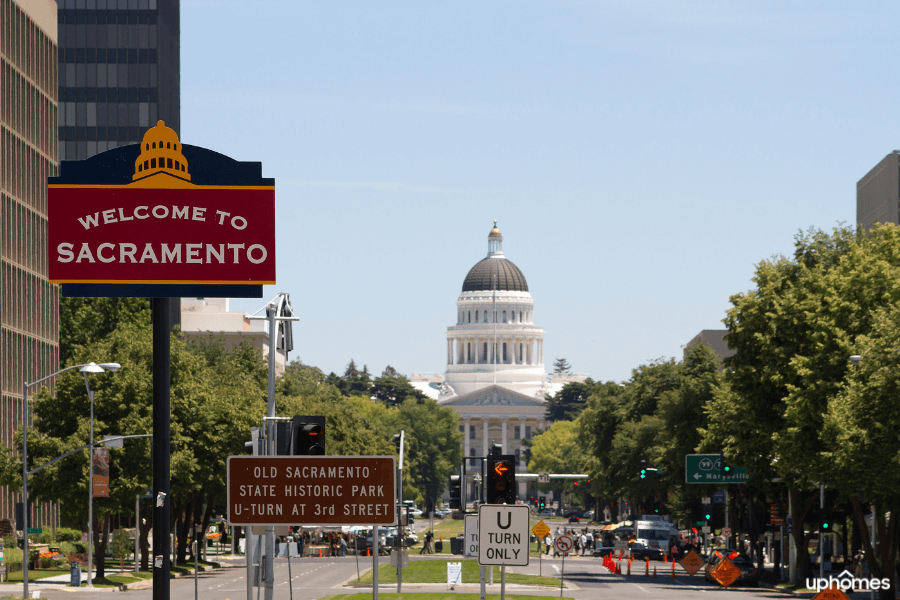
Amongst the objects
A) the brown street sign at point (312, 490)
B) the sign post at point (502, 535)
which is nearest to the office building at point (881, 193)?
the sign post at point (502, 535)

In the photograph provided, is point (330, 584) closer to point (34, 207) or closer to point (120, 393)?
point (120, 393)

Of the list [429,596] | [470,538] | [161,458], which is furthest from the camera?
[429,596]

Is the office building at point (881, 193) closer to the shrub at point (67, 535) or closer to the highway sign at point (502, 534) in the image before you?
the shrub at point (67, 535)

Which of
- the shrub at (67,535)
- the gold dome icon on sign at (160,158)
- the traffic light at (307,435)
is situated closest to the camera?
the gold dome icon on sign at (160,158)

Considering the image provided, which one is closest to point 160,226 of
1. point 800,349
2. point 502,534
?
point 502,534

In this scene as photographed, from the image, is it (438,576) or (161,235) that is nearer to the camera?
(161,235)

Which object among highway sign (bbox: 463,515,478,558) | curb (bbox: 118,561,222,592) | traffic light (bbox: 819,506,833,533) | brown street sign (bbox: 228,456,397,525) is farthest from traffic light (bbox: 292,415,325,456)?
curb (bbox: 118,561,222,592)

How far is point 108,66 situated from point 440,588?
7230 cm

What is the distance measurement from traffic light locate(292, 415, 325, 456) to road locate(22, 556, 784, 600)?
982 inches

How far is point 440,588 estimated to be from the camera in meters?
55.3

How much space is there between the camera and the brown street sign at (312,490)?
13.4m

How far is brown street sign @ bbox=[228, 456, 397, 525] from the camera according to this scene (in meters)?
13.4

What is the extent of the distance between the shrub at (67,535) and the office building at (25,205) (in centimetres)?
92

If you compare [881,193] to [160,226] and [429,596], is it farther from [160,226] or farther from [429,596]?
[160,226]
